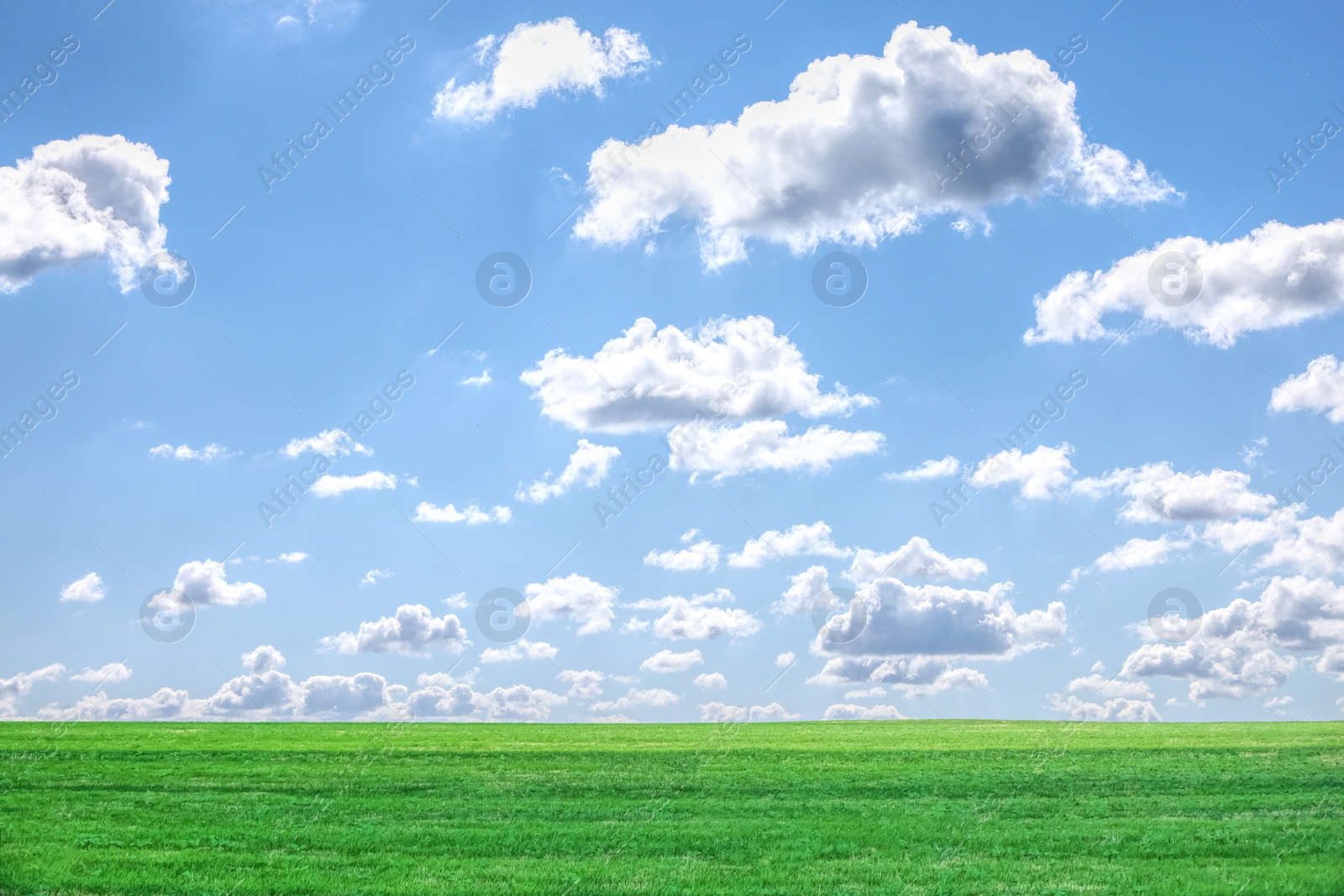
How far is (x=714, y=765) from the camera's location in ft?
125

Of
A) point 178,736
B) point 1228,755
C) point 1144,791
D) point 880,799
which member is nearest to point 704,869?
point 880,799

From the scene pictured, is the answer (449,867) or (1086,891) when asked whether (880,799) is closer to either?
(1086,891)

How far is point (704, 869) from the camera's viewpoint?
63.9 ft

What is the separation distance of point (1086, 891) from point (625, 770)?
71.3 ft

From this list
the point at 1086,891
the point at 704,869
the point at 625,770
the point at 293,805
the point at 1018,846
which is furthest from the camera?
the point at 625,770

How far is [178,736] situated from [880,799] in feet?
137

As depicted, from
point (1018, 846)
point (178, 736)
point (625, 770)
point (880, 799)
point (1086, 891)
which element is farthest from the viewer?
point (178, 736)

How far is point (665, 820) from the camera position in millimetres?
25219

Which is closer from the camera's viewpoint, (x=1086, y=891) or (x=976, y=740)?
(x=1086, y=891)

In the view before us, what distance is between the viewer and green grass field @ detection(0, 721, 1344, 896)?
18.7 meters

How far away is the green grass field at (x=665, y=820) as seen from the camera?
18.7 metres

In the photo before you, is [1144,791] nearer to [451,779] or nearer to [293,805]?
[451,779]

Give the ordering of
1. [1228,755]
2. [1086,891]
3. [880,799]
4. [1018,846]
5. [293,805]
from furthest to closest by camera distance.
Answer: [1228,755] → [880,799] → [293,805] → [1018,846] → [1086,891]

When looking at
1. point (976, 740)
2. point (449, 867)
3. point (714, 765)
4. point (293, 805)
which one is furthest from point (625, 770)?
point (976, 740)
